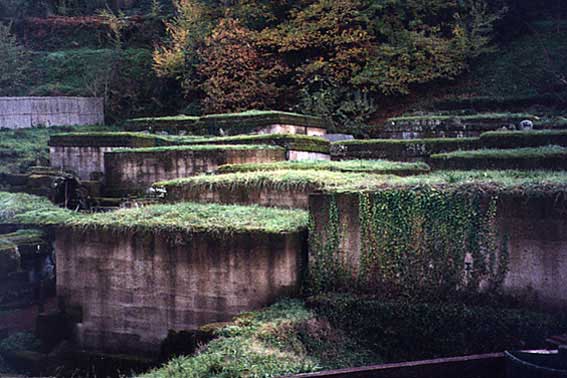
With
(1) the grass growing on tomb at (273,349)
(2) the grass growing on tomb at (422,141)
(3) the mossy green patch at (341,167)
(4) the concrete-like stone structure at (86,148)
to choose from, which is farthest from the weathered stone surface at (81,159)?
(1) the grass growing on tomb at (273,349)

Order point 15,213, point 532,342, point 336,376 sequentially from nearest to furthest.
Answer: point 336,376 → point 532,342 → point 15,213

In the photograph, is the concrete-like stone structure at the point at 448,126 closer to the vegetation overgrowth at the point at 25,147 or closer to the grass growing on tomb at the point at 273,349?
the grass growing on tomb at the point at 273,349

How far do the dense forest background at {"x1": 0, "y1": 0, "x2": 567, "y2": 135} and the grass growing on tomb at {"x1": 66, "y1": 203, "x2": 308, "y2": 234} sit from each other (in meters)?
9.78

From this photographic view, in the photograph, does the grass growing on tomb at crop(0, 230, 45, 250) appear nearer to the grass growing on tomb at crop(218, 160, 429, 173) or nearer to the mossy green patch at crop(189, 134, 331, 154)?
the grass growing on tomb at crop(218, 160, 429, 173)

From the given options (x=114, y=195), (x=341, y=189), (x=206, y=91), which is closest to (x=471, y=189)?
(x=341, y=189)

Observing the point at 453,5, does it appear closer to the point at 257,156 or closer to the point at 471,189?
the point at 257,156

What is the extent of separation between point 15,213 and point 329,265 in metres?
7.33

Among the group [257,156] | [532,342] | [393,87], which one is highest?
[393,87]

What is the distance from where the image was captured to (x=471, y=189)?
6461mm

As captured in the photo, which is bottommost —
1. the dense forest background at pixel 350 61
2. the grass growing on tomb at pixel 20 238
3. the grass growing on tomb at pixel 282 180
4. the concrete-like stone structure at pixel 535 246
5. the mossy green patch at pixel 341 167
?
the grass growing on tomb at pixel 20 238

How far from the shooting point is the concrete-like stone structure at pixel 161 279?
7297mm

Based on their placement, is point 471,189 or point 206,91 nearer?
point 471,189

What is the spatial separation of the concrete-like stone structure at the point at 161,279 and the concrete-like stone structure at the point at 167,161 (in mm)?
3926

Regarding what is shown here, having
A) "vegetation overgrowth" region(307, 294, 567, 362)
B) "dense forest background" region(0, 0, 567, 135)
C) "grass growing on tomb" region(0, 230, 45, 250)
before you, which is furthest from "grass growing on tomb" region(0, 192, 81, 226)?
"dense forest background" region(0, 0, 567, 135)
